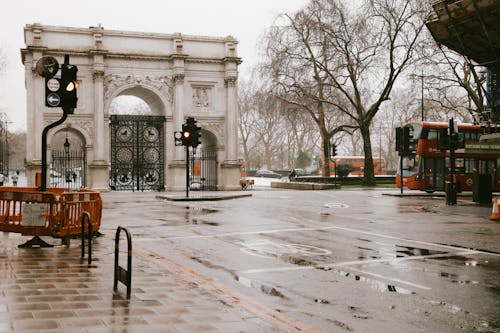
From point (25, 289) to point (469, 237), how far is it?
1067 cm

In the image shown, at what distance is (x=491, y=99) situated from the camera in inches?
1106

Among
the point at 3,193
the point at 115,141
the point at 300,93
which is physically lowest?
the point at 3,193

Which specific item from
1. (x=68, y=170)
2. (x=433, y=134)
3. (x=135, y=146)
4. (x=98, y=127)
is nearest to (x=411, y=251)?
(x=433, y=134)

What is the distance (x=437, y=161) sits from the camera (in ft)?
124

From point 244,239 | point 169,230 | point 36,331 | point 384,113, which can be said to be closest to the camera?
point 36,331

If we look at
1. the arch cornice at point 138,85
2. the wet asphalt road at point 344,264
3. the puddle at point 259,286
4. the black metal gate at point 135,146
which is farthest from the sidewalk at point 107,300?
the arch cornice at point 138,85

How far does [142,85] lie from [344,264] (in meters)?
32.2

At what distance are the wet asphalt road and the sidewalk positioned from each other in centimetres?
35

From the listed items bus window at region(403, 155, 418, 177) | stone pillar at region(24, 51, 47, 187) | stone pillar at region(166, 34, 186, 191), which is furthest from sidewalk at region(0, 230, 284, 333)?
bus window at region(403, 155, 418, 177)

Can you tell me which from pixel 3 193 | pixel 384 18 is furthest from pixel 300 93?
pixel 3 193

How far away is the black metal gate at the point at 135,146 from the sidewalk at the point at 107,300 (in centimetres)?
3045

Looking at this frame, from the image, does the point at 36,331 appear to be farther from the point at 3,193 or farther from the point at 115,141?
the point at 115,141

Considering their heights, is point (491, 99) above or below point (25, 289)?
above

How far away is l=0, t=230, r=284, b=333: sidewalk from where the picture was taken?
19.4 ft
